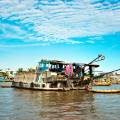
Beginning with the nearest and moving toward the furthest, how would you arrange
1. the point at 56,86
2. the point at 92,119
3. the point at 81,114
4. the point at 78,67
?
the point at 92,119 < the point at 81,114 < the point at 56,86 < the point at 78,67

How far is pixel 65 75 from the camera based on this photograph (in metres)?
79.9

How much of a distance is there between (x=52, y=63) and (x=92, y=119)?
166 ft

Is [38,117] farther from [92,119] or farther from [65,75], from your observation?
[65,75]

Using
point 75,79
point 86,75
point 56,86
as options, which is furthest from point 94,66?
point 56,86

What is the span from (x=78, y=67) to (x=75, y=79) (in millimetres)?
4468

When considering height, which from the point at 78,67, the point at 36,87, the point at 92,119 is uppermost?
the point at 78,67

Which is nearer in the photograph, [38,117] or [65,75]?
[38,117]

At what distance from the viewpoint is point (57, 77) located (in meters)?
77.4

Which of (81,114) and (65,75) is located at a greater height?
(65,75)

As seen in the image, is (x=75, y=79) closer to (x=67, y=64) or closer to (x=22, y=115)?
(x=67, y=64)

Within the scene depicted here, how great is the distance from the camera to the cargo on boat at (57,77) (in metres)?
77.0

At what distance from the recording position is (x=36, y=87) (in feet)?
255

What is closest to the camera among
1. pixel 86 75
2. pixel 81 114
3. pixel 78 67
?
pixel 81 114

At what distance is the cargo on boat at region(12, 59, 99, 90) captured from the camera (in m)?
77.0
